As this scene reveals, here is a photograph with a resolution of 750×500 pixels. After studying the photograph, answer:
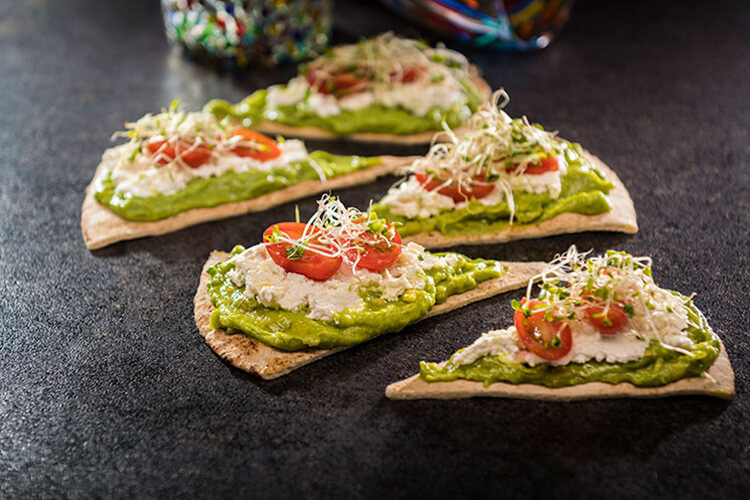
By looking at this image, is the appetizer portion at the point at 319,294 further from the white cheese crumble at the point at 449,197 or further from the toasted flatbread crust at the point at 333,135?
the toasted flatbread crust at the point at 333,135

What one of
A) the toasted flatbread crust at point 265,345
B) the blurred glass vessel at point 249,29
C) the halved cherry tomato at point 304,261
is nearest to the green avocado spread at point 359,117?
the blurred glass vessel at point 249,29

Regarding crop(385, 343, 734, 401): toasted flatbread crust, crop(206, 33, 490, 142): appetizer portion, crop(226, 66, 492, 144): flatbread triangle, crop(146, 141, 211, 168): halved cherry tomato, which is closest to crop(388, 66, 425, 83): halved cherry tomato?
crop(206, 33, 490, 142): appetizer portion

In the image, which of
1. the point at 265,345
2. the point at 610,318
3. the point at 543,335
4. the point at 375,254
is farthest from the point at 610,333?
the point at 265,345

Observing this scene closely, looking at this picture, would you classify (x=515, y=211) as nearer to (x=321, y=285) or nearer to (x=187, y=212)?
(x=321, y=285)

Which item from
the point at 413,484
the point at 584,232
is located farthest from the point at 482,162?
the point at 413,484

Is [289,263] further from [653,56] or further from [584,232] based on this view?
[653,56]

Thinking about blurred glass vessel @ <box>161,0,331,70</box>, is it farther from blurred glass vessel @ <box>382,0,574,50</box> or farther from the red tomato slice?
blurred glass vessel @ <box>382,0,574,50</box>
